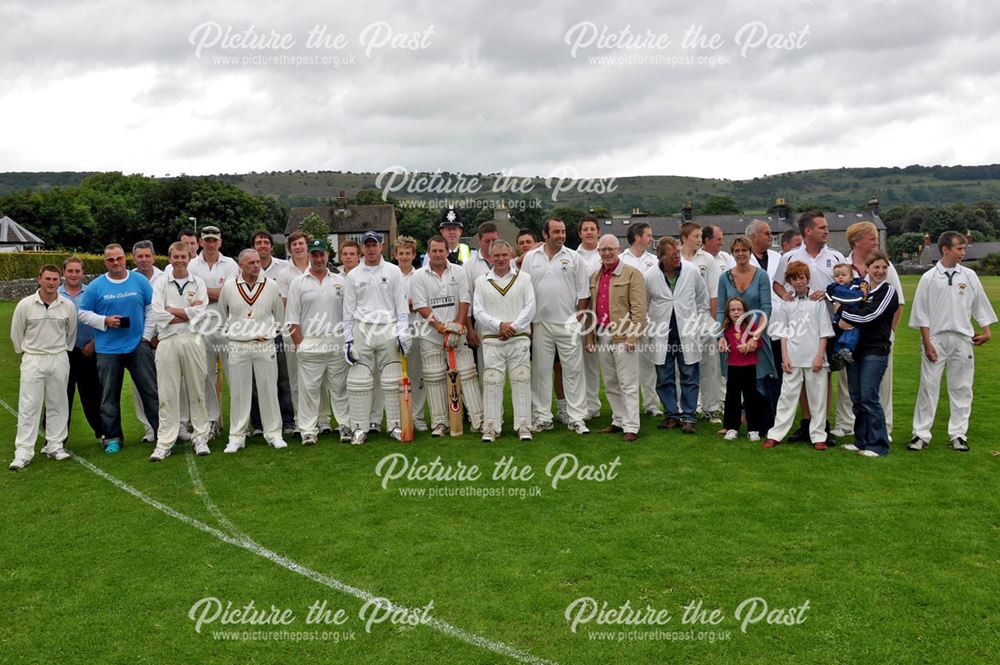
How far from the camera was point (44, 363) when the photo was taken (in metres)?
8.55

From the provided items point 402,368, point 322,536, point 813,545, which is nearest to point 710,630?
point 813,545

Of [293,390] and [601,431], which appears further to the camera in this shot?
[293,390]

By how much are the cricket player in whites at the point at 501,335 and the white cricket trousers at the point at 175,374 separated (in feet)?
10.7

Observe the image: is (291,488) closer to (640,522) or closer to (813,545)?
(640,522)

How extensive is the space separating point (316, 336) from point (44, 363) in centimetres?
306

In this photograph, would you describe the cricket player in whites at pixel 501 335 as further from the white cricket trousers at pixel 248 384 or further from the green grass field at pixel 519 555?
the white cricket trousers at pixel 248 384

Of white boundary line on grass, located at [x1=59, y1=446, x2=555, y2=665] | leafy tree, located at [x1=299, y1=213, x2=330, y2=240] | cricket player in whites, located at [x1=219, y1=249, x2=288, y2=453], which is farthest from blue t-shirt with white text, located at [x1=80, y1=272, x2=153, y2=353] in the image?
leafy tree, located at [x1=299, y1=213, x2=330, y2=240]

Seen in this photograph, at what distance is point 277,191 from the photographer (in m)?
169

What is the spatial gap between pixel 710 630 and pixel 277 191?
577ft

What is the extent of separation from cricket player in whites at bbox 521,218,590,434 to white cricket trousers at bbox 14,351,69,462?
555cm

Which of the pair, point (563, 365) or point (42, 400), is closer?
point (42, 400)

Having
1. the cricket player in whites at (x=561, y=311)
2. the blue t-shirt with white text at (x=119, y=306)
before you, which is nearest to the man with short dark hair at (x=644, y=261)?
the cricket player in whites at (x=561, y=311)

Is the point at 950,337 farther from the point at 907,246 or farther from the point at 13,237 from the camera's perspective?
the point at 907,246

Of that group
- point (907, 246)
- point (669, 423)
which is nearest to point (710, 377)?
Answer: point (669, 423)
